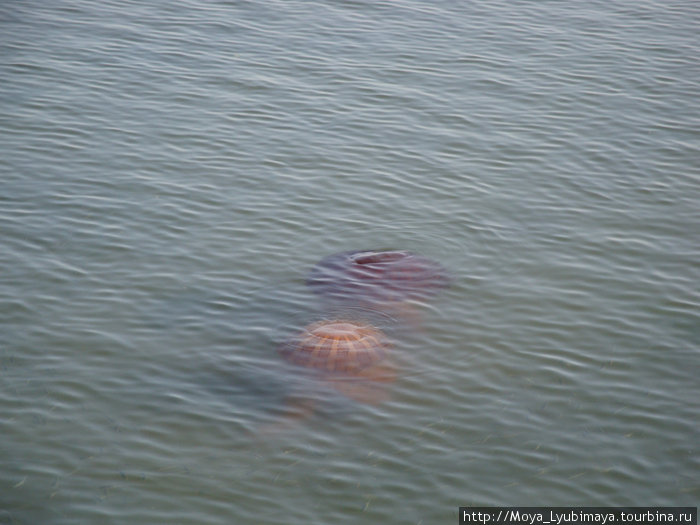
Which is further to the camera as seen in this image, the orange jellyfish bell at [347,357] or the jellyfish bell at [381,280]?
the jellyfish bell at [381,280]

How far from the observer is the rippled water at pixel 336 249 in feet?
26.0

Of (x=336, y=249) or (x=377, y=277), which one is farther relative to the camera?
(x=336, y=249)

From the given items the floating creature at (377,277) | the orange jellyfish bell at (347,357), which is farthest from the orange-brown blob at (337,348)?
the floating creature at (377,277)

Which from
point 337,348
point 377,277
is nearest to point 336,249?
point 377,277

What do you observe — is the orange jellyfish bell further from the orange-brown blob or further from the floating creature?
the floating creature

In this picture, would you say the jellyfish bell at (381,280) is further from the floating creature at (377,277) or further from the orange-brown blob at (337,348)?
the orange-brown blob at (337,348)

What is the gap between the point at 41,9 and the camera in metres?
18.4

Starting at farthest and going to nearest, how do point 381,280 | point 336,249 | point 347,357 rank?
→ point 336,249 → point 381,280 → point 347,357

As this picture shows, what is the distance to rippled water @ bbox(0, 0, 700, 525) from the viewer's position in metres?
7.93

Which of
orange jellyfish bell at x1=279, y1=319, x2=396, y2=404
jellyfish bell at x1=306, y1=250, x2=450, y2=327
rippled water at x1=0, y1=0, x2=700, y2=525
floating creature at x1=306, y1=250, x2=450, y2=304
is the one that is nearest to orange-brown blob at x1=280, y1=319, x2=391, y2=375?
orange jellyfish bell at x1=279, y1=319, x2=396, y2=404

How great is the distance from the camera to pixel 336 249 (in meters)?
11.4

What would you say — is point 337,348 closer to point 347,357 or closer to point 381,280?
point 347,357

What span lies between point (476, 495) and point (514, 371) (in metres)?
1.94

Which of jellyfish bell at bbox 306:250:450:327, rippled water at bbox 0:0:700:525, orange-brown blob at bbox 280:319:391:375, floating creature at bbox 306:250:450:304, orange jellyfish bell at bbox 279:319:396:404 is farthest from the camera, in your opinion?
floating creature at bbox 306:250:450:304
